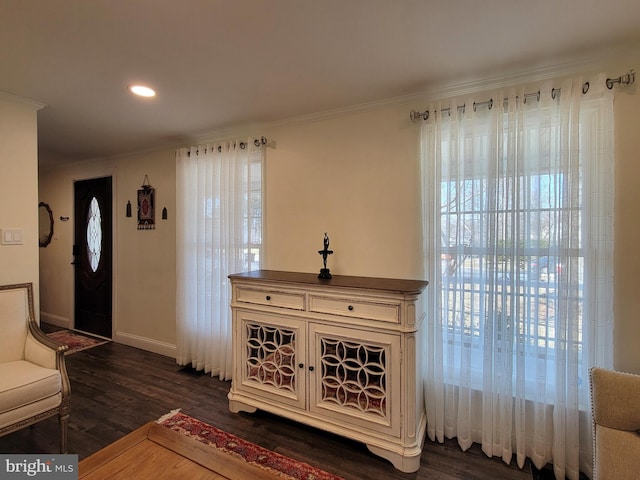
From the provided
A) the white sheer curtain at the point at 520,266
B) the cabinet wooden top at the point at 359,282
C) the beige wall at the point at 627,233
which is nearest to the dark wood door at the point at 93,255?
the cabinet wooden top at the point at 359,282

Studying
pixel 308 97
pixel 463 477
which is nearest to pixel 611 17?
pixel 308 97

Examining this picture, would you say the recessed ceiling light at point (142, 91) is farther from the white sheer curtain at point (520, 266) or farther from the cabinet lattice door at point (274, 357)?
the white sheer curtain at point (520, 266)

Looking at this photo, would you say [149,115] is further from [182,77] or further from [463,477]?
[463,477]

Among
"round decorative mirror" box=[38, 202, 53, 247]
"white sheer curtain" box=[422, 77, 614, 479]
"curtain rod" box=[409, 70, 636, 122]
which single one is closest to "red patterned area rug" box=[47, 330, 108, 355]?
"round decorative mirror" box=[38, 202, 53, 247]

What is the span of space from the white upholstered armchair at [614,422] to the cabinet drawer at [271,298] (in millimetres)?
1597

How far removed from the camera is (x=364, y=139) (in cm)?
239

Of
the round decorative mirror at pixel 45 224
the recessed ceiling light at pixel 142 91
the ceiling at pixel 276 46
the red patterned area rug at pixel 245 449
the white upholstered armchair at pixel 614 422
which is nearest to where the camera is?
the white upholstered armchair at pixel 614 422

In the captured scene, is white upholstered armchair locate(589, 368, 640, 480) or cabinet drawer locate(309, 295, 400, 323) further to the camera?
cabinet drawer locate(309, 295, 400, 323)

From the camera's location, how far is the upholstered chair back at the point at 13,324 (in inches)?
82.4

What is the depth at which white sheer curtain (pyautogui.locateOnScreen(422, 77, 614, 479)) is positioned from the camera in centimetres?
172

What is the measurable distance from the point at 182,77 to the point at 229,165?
3.19 ft

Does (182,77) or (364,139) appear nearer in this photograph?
(182,77)

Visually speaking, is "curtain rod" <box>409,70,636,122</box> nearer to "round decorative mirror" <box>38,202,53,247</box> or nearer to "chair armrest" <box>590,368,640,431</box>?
"chair armrest" <box>590,368,640,431</box>

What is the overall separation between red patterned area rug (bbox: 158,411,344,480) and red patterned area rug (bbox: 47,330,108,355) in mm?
2212
